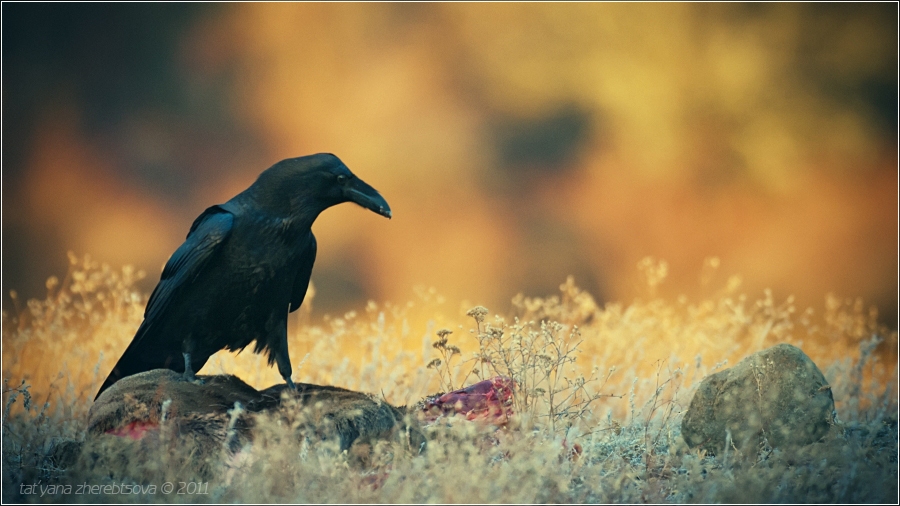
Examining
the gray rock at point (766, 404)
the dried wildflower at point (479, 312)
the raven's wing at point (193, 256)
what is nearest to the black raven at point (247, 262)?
the raven's wing at point (193, 256)

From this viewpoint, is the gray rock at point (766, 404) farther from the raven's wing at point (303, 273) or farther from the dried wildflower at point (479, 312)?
the raven's wing at point (303, 273)

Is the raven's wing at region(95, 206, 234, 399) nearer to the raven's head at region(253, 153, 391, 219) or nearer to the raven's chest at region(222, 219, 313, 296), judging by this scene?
the raven's chest at region(222, 219, 313, 296)

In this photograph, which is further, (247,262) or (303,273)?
(303,273)

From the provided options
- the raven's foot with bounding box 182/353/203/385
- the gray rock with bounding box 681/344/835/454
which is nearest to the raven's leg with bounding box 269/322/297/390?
the raven's foot with bounding box 182/353/203/385

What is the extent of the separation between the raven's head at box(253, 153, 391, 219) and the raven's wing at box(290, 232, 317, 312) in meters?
0.30

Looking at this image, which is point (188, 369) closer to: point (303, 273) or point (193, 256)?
point (193, 256)

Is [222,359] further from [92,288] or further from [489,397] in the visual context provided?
[489,397]

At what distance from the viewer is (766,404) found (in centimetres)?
411

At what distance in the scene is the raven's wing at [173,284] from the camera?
4.18m

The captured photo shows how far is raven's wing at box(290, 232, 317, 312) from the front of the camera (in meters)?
4.56

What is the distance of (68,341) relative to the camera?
6.02m

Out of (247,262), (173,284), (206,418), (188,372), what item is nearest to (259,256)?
(247,262)

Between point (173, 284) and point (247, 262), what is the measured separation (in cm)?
43

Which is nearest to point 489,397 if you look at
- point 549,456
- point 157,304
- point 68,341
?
point 549,456
